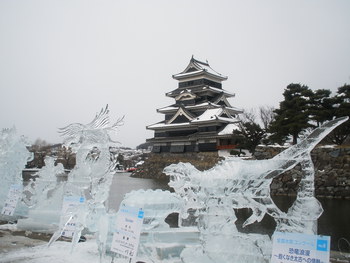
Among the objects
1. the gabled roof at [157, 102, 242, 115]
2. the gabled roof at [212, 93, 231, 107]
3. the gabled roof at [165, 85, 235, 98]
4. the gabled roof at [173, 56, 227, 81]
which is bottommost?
the gabled roof at [157, 102, 242, 115]

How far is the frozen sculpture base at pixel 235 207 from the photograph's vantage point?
3814mm

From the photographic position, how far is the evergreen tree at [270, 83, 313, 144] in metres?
16.9

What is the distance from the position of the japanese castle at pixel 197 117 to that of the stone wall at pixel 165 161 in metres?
0.59

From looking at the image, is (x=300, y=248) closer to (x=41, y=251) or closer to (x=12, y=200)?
(x=41, y=251)

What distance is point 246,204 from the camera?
4.09m

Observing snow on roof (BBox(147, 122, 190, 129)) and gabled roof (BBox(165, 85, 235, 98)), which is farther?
gabled roof (BBox(165, 85, 235, 98))

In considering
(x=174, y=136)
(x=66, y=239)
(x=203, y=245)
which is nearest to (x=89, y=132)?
(x=66, y=239)

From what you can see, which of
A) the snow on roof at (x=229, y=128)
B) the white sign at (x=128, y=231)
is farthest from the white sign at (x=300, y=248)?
the snow on roof at (x=229, y=128)

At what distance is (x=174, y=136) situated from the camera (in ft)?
99.2

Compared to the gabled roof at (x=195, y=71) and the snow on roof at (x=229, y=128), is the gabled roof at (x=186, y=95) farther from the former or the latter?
the snow on roof at (x=229, y=128)

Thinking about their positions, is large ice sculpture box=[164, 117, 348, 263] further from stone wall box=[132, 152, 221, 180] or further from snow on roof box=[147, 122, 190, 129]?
snow on roof box=[147, 122, 190, 129]

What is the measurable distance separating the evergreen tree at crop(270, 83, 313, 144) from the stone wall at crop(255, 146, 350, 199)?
59.2 inches

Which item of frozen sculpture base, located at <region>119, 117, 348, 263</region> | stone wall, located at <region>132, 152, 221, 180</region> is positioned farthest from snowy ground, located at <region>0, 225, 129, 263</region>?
stone wall, located at <region>132, 152, 221, 180</region>

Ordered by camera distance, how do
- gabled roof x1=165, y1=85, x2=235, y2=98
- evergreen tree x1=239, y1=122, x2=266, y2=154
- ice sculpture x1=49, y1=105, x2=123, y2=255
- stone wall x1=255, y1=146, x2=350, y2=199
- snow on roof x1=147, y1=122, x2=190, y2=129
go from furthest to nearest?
1. gabled roof x1=165, y1=85, x2=235, y2=98
2. snow on roof x1=147, y1=122, x2=190, y2=129
3. evergreen tree x1=239, y1=122, x2=266, y2=154
4. stone wall x1=255, y1=146, x2=350, y2=199
5. ice sculpture x1=49, y1=105, x2=123, y2=255
